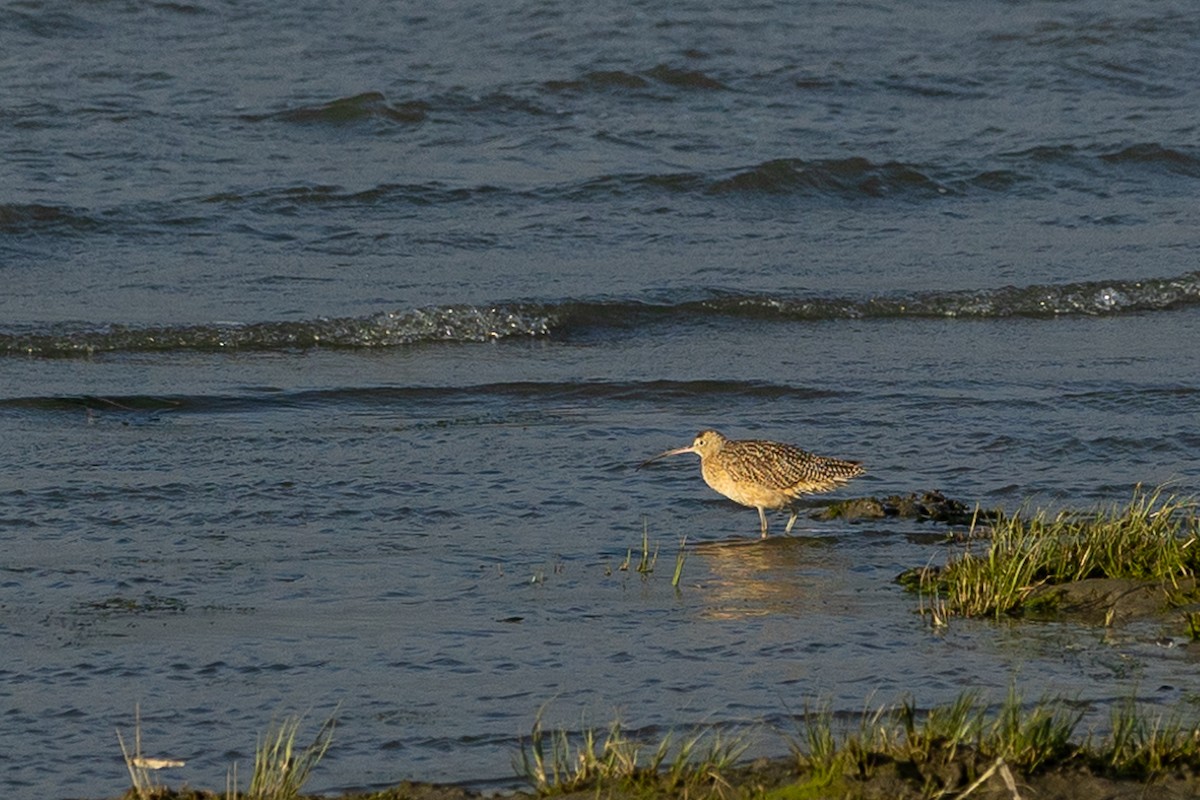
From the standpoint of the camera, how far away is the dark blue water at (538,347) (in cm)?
612

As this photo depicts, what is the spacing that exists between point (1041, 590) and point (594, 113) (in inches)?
486

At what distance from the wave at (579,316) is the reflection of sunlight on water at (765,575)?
452cm

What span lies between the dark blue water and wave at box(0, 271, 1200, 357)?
4 centimetres

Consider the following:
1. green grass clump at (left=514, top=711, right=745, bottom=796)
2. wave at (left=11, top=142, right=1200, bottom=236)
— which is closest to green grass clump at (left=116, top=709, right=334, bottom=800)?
green grass clump at (left=514, top=711, right=745, bottom=796)

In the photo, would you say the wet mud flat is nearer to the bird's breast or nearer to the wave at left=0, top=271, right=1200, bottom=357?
the bird's breast

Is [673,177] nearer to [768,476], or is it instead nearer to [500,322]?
[500,322]

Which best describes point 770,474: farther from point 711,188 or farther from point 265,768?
point 711,188

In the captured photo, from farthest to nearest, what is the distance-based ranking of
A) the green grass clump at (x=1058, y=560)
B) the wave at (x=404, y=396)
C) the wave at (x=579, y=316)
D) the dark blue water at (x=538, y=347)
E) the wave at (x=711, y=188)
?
the wave at (x=711, y=188)
the wave at (x=579, y=316)
the wave at (x=404, y=396)
the green grass clump at (x=1058, y=560)
the dark blue water at (x=538, y=347)

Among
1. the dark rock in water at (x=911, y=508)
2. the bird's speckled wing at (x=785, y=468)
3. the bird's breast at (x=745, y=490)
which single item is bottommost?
the dark rock in water at (x=911, y=508)

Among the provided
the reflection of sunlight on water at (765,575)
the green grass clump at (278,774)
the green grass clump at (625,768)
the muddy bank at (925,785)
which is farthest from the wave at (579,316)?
the muddy bank at (925,785)

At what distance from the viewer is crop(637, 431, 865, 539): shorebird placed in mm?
8305

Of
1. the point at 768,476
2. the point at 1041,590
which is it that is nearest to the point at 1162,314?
the point at 768,476

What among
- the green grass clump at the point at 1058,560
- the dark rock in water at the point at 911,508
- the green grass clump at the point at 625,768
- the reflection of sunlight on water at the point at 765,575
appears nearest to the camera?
the green grass clump at the point at 625,768

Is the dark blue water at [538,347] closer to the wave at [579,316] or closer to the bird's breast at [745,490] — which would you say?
the wave at [579,316]
